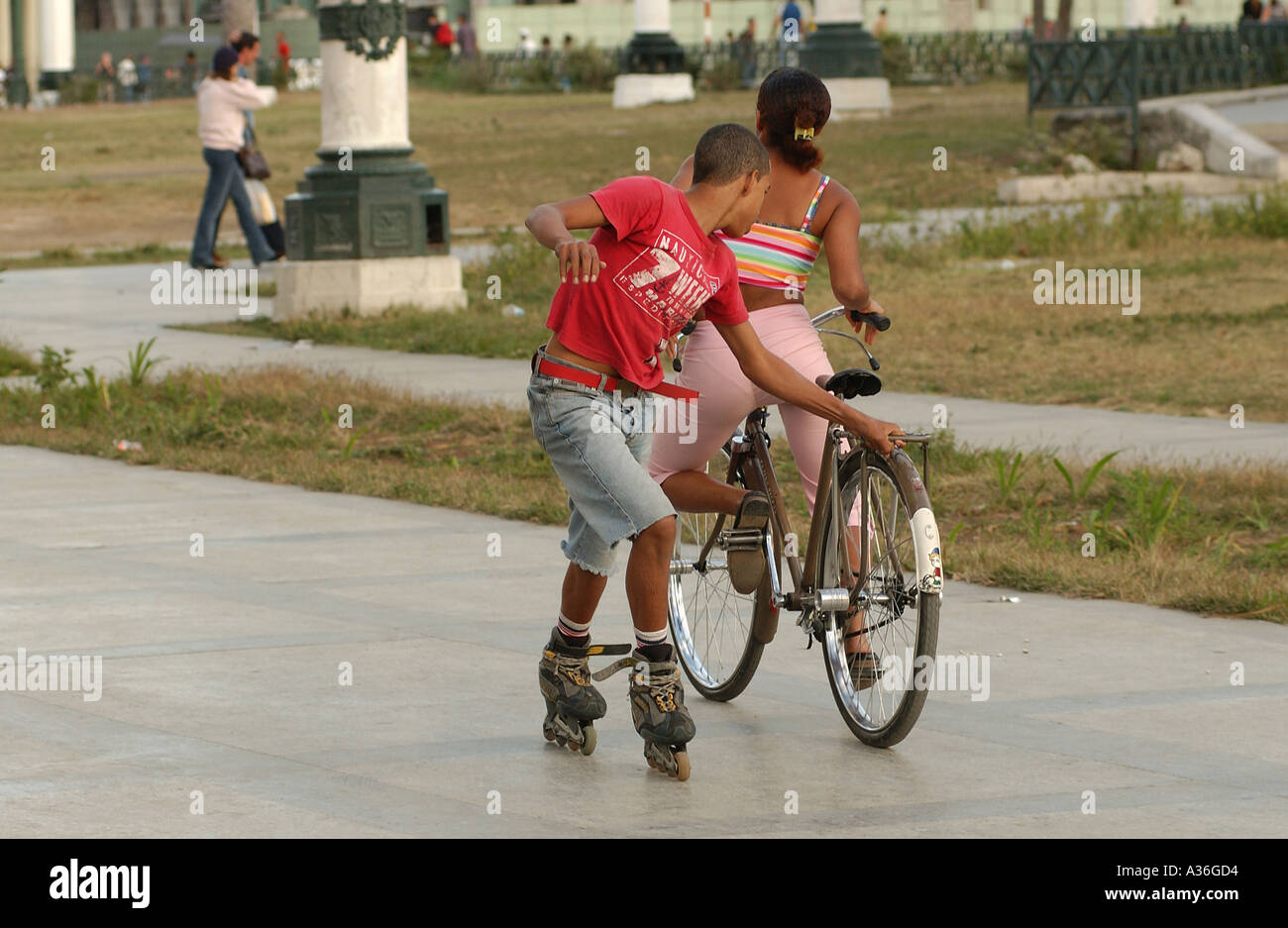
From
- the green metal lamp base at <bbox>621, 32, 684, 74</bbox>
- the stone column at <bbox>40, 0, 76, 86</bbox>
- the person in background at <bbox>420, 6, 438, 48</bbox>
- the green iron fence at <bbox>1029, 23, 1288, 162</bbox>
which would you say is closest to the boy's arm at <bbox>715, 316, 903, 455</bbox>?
the green iron fence at <bbox>1029, 23, 1288, 162</bbox>

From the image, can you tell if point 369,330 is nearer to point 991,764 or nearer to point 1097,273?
point 1097,273

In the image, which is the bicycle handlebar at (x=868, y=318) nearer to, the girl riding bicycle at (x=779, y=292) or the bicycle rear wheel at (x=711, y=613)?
the girl riding bicycle at (x=779, y=292)

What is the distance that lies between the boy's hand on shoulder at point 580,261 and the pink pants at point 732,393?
102cm

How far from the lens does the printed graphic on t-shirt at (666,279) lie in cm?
551

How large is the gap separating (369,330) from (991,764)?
34.0 feet

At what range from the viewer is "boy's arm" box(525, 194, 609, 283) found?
5172 millimetres

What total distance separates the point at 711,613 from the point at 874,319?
1125mm

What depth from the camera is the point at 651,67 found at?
4541 centimetres

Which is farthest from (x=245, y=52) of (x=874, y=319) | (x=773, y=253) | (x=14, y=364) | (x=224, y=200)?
(x=874, y=319)

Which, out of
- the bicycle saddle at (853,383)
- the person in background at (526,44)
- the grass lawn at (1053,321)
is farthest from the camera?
the person in background at (526,44)

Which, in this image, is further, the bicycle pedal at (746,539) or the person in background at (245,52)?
the person in background at (245,52)

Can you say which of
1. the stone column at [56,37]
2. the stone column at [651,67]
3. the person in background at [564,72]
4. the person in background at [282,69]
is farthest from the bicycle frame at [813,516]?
the stone column at [56,37]

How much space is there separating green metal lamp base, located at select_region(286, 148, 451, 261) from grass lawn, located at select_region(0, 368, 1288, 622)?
3225 millimetres

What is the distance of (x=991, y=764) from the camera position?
562 cm
